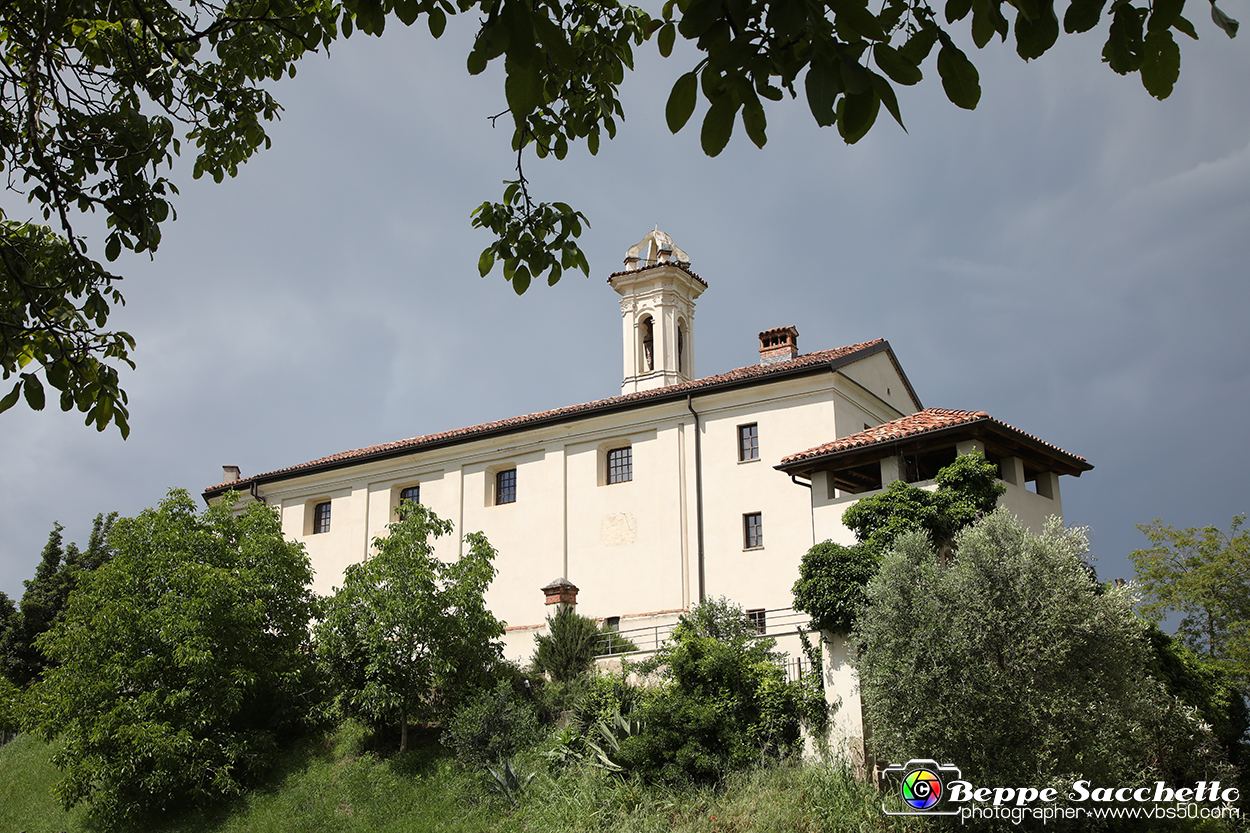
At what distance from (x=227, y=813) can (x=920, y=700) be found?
13.8 meters

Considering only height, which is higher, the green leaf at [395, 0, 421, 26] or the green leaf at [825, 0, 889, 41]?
the green leaf at [395, 0, 421, 26]

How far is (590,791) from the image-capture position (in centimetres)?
1661

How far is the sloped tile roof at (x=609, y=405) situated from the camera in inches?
1011

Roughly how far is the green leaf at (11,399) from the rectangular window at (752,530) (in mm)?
20606

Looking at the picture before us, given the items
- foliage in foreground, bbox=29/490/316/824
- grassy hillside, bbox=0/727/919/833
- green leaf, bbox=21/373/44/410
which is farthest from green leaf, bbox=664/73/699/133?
foliage in foreground, bbox=29/490/316/824

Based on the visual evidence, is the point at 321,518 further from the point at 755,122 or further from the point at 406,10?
the point at 755,122

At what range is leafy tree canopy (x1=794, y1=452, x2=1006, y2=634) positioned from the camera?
17.0m

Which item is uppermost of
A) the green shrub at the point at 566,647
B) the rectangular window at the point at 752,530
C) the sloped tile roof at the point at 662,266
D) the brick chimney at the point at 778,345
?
the sloped tile roof at the point at 662,266

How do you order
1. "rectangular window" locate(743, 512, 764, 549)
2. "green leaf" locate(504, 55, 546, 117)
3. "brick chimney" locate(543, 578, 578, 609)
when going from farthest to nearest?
"rectangular window" locate(743, 512, 764, 549) < "brick chimney" locate(543, 578, 578, 609) < "green leaf" locate(504, 55, 546, 117)

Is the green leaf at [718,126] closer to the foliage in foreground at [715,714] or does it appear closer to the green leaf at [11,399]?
the green leaf at [11,399]

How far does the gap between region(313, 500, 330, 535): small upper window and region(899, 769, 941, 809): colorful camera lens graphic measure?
74.6 ft

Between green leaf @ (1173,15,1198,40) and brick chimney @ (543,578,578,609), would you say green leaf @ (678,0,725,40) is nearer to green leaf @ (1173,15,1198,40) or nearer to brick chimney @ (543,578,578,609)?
green leaf @ (1173,15,1198,40)

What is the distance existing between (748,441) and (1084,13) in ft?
75.4

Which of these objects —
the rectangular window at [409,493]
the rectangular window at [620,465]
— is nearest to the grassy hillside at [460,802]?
the rectangular window at [620,465]
